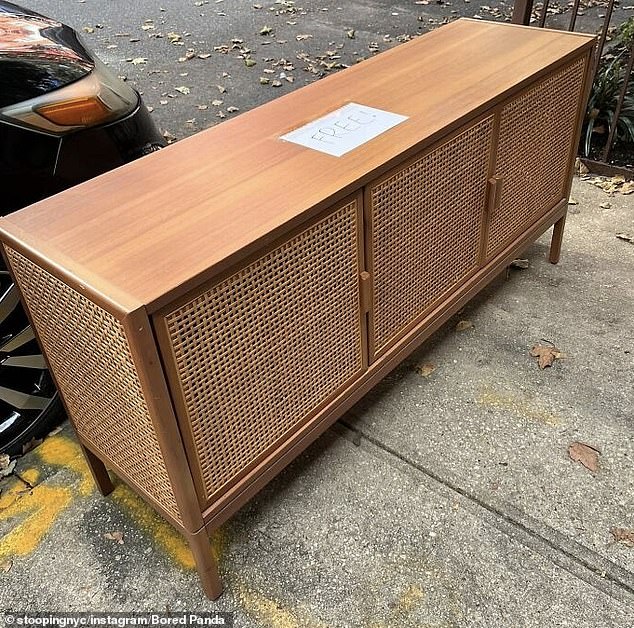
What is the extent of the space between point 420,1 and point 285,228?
22.8 ft

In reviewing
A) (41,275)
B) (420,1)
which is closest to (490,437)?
(41,275)

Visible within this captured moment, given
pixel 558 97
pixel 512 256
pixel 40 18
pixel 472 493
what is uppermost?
pixel 40 18

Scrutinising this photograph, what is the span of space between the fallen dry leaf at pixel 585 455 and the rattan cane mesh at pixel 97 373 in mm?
1386

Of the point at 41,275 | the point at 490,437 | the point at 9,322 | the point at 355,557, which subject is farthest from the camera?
the point at 490,437

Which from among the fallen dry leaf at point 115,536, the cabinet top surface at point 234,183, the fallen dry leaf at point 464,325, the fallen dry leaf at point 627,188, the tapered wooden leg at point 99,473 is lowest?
the fallen dry leaf at point 115,536

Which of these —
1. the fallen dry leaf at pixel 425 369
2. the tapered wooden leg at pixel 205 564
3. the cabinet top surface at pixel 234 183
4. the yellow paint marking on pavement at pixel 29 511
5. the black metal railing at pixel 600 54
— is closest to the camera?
the cabinet top surface at pixel 234 183

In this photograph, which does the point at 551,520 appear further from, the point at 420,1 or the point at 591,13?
the point at 420,1

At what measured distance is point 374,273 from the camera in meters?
2.07

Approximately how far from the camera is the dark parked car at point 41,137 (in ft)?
6.79

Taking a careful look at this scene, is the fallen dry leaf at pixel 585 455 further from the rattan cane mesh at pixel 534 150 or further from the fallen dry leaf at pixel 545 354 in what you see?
the rattan cane mesh at pixel 534 150

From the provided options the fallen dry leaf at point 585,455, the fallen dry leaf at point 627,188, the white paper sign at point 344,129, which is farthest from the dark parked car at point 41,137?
the fallen dry leaf at point 627,188

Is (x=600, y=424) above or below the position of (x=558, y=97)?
below

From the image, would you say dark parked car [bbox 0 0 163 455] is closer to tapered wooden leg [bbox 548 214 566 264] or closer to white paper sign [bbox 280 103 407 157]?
white paper sign [bbox 280 103 407 157]

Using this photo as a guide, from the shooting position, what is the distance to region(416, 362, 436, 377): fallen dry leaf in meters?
2.69
